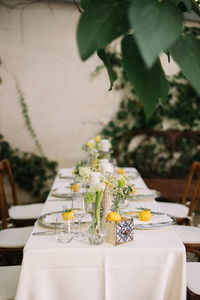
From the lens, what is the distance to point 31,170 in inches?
169

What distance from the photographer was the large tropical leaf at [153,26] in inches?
13.1

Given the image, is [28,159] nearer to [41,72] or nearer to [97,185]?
[41,72]

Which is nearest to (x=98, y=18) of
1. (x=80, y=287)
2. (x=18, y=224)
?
(x=80, y=287)

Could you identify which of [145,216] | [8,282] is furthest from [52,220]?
[145,216]

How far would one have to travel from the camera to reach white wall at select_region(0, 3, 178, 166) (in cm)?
424

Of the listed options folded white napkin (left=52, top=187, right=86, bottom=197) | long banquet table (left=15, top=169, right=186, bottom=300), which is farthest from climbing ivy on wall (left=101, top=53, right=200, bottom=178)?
long banquet table (left=15, top=169, right=186, bottom=300)

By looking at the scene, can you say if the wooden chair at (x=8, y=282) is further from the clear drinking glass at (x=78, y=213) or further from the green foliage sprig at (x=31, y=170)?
the green foliage sprig at (x=31, y=170)

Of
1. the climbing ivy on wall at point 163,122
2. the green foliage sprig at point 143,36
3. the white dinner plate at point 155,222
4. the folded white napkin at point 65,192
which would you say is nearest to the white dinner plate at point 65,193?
the folded white napkin at point 65,192

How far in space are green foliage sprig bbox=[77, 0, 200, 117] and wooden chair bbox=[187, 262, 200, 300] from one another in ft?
4.38

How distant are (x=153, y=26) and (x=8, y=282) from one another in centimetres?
154

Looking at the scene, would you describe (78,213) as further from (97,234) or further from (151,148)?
(151,148)

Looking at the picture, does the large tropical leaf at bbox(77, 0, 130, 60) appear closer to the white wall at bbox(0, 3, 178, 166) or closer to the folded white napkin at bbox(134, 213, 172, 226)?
the folded white napkin at bbox(134, 213, 172, 226)

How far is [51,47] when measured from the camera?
14.1 feet

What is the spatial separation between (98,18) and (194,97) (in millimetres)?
4403
